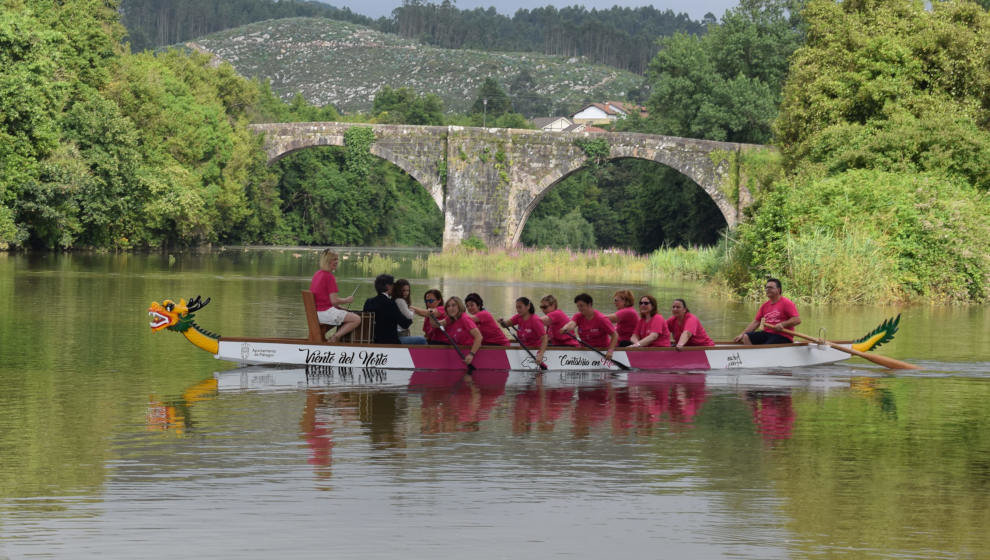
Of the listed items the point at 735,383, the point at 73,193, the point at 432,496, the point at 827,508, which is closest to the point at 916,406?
the point at 735,383

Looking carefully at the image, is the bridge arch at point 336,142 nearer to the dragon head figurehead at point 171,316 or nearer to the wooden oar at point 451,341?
the wooden oar at point 451,341

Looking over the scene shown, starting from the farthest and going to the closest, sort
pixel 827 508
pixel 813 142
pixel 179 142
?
1. pixel 179 142
2. pixel 813 142
3. pixel 827 508

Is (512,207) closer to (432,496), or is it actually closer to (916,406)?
(916,406)

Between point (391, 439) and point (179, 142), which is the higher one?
point (179, 142)

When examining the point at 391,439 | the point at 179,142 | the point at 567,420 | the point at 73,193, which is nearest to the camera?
the point at 391,439

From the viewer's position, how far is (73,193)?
4378 cm

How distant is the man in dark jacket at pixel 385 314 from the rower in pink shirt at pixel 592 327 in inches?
83.0

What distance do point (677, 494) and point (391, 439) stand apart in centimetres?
300

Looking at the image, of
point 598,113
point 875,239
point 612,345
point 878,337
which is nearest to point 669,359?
point 612,345

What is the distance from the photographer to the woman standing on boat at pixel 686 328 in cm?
1605

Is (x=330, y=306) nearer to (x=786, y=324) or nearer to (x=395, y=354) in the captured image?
(x=395, y=354)

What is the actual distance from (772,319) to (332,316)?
6.02 metres

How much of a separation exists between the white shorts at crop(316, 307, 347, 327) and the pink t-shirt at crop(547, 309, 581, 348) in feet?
8.58

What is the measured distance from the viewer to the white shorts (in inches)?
615
